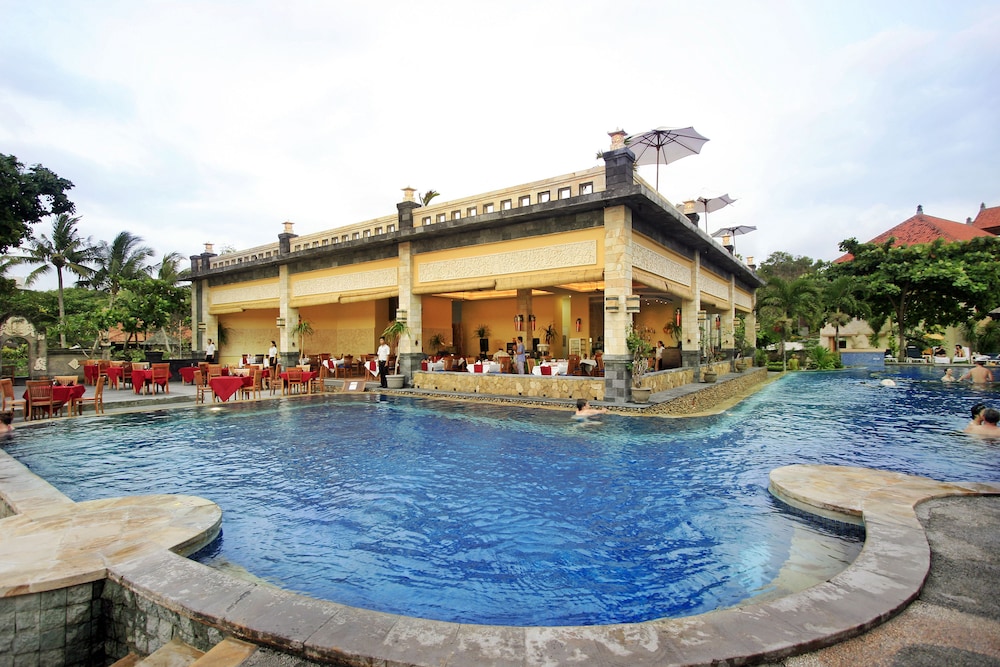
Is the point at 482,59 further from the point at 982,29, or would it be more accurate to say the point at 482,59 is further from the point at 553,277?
the point at 982,29

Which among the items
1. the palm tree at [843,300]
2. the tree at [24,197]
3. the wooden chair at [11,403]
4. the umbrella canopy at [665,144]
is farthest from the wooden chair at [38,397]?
the palm tree at [843,300]

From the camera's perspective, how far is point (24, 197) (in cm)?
1591

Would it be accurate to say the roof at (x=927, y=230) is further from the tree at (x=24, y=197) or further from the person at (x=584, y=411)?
the tree at (x=24, y=197)

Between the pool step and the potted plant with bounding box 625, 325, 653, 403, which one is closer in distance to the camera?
the pool step

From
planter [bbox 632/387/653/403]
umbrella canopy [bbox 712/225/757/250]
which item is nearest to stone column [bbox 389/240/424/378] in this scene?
planter [bbox 632/387/653/403]

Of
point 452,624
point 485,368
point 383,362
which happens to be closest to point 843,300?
point 485,368

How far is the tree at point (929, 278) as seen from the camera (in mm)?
23995

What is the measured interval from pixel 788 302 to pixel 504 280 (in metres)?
21.4

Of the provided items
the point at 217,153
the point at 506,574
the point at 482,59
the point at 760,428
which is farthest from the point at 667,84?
the point at 217,153

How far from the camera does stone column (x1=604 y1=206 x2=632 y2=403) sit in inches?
443

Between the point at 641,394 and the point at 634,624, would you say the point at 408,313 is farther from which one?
the point at 634,624

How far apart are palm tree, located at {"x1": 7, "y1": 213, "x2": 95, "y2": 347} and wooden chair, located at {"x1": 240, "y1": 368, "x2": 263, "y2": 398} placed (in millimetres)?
26455

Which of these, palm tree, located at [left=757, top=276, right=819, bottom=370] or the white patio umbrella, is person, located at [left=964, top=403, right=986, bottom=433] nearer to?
the white patio umbrella

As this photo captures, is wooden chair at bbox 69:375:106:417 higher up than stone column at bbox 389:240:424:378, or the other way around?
stone column at bbox 389:240:424:378
